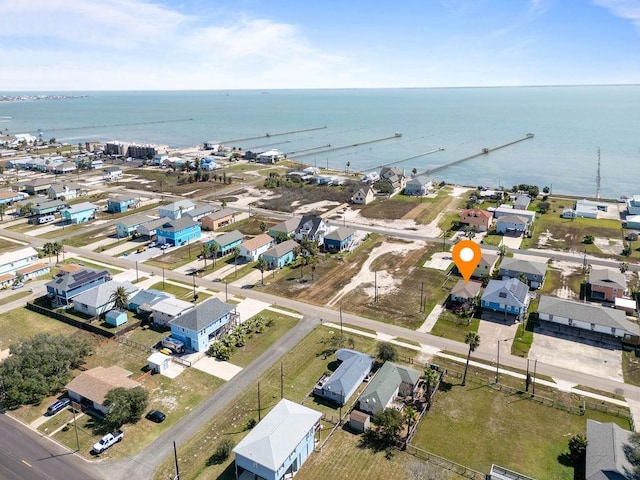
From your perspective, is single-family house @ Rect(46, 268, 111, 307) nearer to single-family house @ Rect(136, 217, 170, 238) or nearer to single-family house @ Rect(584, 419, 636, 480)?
single-family house @ Rect(136, 217, 170, 238)

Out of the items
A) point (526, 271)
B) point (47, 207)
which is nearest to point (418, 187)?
point (526, 271)

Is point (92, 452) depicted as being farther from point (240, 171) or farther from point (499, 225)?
point (240, 171)

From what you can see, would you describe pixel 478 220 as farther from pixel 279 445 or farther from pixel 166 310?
pixel 279 445

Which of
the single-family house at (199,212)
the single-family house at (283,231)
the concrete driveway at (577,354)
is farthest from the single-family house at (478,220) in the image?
the single-family house at (199,212)

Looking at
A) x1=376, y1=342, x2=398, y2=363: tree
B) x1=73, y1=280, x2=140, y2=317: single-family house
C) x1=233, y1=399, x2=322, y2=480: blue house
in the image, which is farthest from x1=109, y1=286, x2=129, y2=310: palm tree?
x1=376, y1=342, x2=398, y2=363: tree

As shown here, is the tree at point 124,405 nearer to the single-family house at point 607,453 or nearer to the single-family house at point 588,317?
the single-family house at point 607,453

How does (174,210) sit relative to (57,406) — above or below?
above
